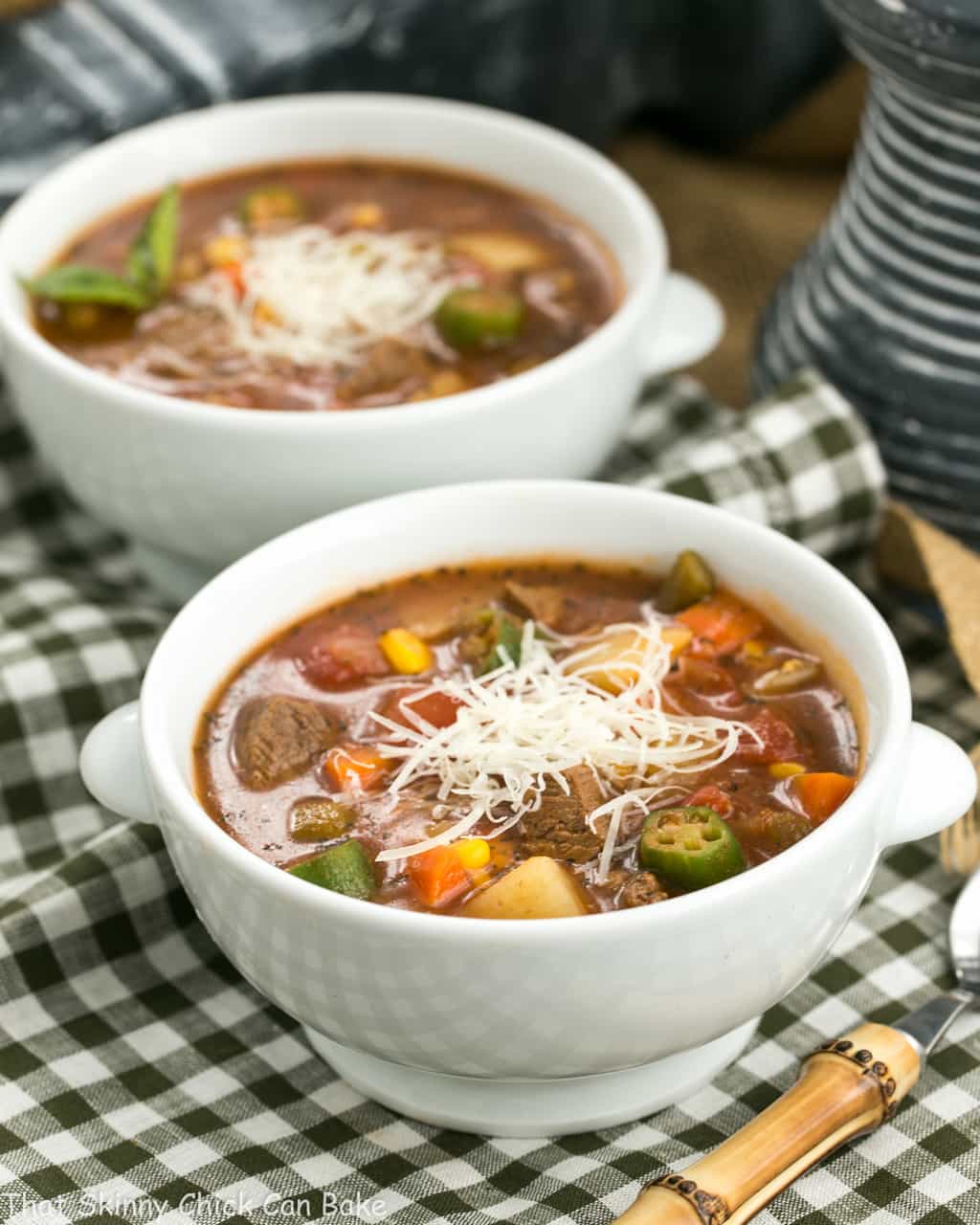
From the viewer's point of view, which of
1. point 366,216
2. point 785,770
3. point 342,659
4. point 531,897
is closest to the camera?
point 531,897

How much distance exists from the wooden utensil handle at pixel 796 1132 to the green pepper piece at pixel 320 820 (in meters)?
0.54

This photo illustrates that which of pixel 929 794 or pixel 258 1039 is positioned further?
pixel 258 1039

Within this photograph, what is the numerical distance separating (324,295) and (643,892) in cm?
142

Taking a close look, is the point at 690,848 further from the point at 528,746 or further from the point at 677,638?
the point at 677,638

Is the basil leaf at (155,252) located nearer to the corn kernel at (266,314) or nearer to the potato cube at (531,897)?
the corn kernel at (266,314)

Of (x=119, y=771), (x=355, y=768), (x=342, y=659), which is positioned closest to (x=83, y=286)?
(x=342, y=659)

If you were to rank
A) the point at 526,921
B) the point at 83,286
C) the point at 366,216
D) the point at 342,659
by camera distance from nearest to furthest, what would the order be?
the point at 526,921 → the point at 342,659 → the point at 83,286 → the point at 366,216

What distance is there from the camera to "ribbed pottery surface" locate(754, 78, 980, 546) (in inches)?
112

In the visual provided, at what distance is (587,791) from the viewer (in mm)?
2041

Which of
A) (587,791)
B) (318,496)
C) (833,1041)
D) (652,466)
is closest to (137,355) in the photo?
(318,496)

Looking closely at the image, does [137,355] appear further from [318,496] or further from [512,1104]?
[512,1104]

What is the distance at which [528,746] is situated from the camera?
81.7 inches

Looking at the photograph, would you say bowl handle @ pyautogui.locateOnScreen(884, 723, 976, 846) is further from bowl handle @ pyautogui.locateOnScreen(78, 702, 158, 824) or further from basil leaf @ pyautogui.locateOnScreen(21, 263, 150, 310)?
basil leaf @ pyautogui.locateOnScreen(21, 263, 150, 310)

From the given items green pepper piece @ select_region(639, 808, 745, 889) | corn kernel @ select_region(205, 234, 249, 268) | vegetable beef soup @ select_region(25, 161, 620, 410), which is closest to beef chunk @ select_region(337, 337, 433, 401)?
vegetable beef soup @ select_region(25, 161, 620, 410)
